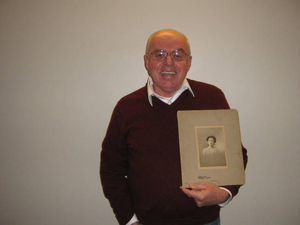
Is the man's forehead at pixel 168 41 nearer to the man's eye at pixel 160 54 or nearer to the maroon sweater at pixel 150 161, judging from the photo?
the man's eye at pixel 160 54

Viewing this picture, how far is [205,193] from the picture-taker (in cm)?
85

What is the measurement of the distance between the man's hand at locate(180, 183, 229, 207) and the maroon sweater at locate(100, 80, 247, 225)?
0.31 feet

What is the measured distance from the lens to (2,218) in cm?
140

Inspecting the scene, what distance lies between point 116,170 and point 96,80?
71cm

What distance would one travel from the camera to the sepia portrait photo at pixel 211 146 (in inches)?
34.7

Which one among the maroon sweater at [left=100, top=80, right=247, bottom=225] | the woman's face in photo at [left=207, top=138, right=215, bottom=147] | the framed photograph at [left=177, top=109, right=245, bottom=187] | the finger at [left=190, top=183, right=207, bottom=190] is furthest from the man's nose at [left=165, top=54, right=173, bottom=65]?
the finger at [left=190, top=183, right=207, bottom=190]

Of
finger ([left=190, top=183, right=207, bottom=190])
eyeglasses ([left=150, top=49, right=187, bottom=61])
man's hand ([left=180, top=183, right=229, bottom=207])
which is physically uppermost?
eyeglasses ([left=150, top=49, right=187, bottom=61])

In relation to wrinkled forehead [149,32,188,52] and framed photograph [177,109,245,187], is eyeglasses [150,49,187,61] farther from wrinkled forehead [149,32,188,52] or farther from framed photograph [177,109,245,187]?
framed photograph [177,109,245,187]

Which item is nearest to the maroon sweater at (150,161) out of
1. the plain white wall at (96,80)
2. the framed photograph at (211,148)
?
the framed photograph at (211,148)

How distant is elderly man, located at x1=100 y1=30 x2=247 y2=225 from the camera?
37.7 inches

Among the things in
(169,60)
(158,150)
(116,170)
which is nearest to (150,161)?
(158,150)

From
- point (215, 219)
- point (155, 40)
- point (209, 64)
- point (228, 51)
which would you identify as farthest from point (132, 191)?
point (228, 51)

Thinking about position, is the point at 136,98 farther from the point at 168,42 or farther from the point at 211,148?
the point at 211,148

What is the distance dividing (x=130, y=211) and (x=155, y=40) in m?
1.07
